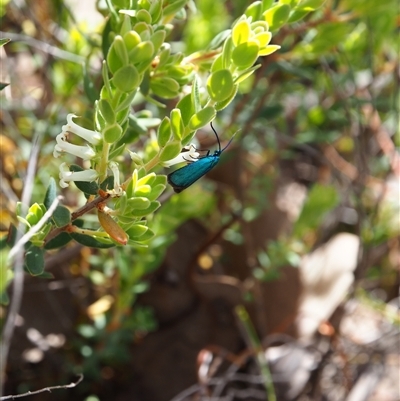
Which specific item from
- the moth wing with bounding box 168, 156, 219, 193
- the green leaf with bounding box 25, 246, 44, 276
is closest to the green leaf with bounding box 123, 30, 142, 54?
the moth wing with bounding box 168, 156, 219, 193

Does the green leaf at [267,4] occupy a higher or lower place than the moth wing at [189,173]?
higher

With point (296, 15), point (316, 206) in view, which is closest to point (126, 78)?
point (296, 15)

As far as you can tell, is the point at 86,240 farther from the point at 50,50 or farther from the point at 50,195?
the point at 50,50

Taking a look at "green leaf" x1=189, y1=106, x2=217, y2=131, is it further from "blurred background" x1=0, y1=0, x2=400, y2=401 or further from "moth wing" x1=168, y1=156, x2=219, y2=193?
"blurred background" x1=0, y1=0, x2=400, y2=401

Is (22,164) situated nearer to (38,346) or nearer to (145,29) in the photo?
(38,346)

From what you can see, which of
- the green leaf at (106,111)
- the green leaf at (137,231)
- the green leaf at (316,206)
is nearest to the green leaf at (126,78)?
the green leaf at (106,111)

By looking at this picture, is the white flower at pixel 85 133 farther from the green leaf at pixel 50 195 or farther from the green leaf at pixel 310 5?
the green leaf at pixel 310 5
